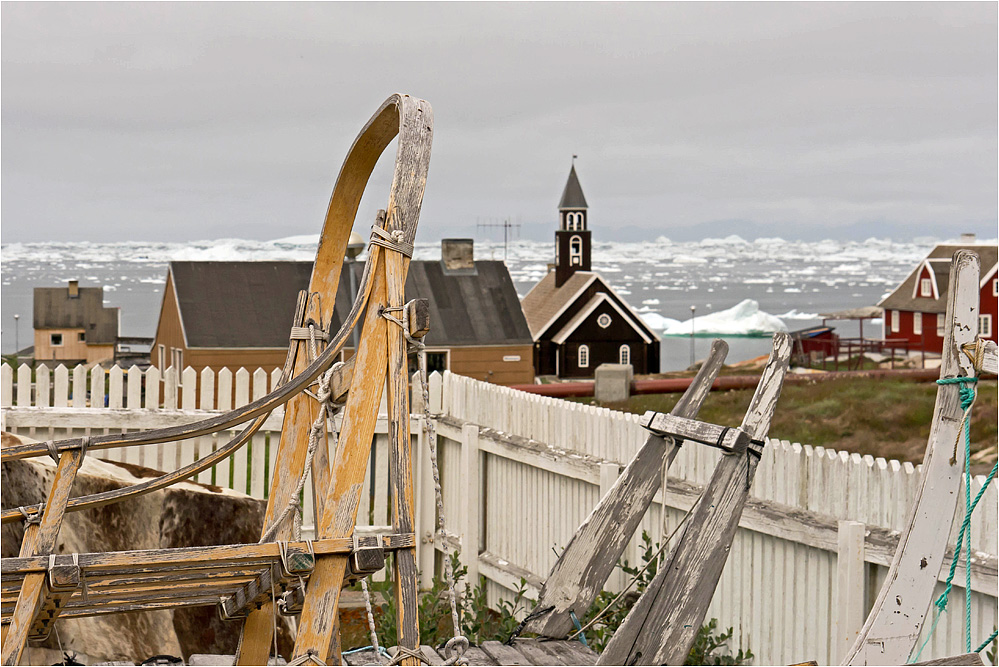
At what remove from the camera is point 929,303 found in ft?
129

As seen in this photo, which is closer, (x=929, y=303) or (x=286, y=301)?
(x=286, y=301)

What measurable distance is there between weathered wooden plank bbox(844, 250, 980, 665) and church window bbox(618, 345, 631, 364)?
36341mm

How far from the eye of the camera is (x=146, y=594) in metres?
3.70

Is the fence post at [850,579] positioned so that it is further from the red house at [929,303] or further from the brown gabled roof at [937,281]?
the brown gabled roof at [937,281]

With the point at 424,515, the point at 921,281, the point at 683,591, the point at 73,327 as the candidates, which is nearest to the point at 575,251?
the point at 921,281

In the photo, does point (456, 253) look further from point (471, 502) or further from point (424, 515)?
point (471, 502)

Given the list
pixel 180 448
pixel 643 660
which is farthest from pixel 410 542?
pixel 180 448

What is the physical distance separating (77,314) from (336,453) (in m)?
54.2

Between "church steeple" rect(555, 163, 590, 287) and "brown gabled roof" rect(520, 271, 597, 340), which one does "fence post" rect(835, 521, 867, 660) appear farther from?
"church steeple" rect(555, 163, 590, 287)

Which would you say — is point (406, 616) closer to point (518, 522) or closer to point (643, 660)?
point (643, 660)

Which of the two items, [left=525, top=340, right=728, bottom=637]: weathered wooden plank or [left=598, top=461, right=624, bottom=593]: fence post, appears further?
[left=598, top=461, right=624, bottom=593]: fence post

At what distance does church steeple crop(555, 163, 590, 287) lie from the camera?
43.8m

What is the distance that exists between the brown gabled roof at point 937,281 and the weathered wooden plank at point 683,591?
122 feet

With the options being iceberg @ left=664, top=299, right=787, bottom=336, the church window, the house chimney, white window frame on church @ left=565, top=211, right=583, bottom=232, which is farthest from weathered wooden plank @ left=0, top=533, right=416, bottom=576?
iceberg @ left=664, top=299, right=787, bottom=336
